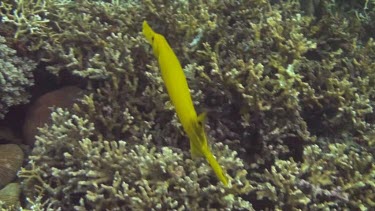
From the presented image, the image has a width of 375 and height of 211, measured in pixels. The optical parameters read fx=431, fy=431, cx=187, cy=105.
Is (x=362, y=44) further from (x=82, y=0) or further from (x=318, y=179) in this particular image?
(x=82, y=0)

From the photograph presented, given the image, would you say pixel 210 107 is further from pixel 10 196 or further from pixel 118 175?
pixel 10 196

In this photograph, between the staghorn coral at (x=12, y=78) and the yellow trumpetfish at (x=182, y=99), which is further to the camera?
the staghorn coral at (x=12, y=78)

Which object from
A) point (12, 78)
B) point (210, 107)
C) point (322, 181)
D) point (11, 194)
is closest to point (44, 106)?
point (12, 78)

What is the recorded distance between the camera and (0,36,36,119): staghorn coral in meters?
3.49

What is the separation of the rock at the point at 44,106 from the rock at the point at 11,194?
447 millimetres

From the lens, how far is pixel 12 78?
352 cm

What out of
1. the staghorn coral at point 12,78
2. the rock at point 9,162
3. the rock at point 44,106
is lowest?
the rock at point 9,162

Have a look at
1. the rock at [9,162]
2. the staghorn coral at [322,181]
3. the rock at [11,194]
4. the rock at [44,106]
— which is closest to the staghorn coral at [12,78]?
the rock at [44,106]

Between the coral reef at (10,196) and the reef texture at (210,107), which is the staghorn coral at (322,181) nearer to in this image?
the reef texture at (210,107)

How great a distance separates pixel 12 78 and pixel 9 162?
2.29 feet

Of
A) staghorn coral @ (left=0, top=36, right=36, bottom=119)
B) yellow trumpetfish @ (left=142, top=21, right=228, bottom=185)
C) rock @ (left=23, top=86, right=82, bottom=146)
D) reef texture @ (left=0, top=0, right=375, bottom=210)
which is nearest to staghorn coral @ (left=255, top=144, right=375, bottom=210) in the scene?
reef texture @ (left=0, top=0, right=375, bottom=210)

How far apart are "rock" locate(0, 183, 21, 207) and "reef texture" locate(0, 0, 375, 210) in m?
0.12

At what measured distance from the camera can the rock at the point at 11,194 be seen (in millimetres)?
3076

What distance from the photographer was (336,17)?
3896mm
